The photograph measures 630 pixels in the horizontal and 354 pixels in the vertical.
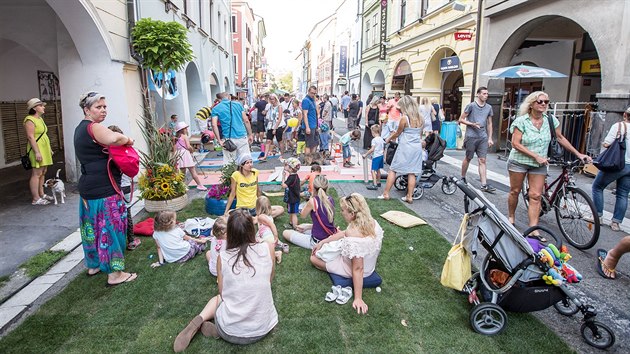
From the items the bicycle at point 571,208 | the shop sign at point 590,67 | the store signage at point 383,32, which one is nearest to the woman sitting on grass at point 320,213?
the bicycle at point 571,208

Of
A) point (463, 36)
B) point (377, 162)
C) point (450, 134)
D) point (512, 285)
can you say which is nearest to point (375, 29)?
point (463, 36)

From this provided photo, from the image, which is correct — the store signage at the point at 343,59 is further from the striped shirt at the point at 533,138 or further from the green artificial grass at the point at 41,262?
the green artificial grass at the point at 41,262

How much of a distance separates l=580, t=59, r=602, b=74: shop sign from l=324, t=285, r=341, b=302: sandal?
11550 millimetres

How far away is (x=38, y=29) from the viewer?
26.5ft

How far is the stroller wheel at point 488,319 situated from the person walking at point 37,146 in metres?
6.69

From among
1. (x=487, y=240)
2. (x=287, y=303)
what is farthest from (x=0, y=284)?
(x=487, y=240)

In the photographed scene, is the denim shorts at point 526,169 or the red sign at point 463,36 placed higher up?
the red sign at point 463,36

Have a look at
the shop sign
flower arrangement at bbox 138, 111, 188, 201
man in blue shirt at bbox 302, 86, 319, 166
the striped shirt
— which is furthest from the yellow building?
flower arrangement at bbox 138, 111, 188, 201

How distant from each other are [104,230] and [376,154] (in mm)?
4976

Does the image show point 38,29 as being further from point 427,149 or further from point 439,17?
point 439,17

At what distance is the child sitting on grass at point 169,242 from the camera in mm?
4320

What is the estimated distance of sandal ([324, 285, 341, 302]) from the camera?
3.57 metres

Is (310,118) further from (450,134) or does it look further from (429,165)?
(450,134)

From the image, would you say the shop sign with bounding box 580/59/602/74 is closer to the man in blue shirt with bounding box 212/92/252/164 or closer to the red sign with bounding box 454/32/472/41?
the red sign with bounding box 454/32/472/41
